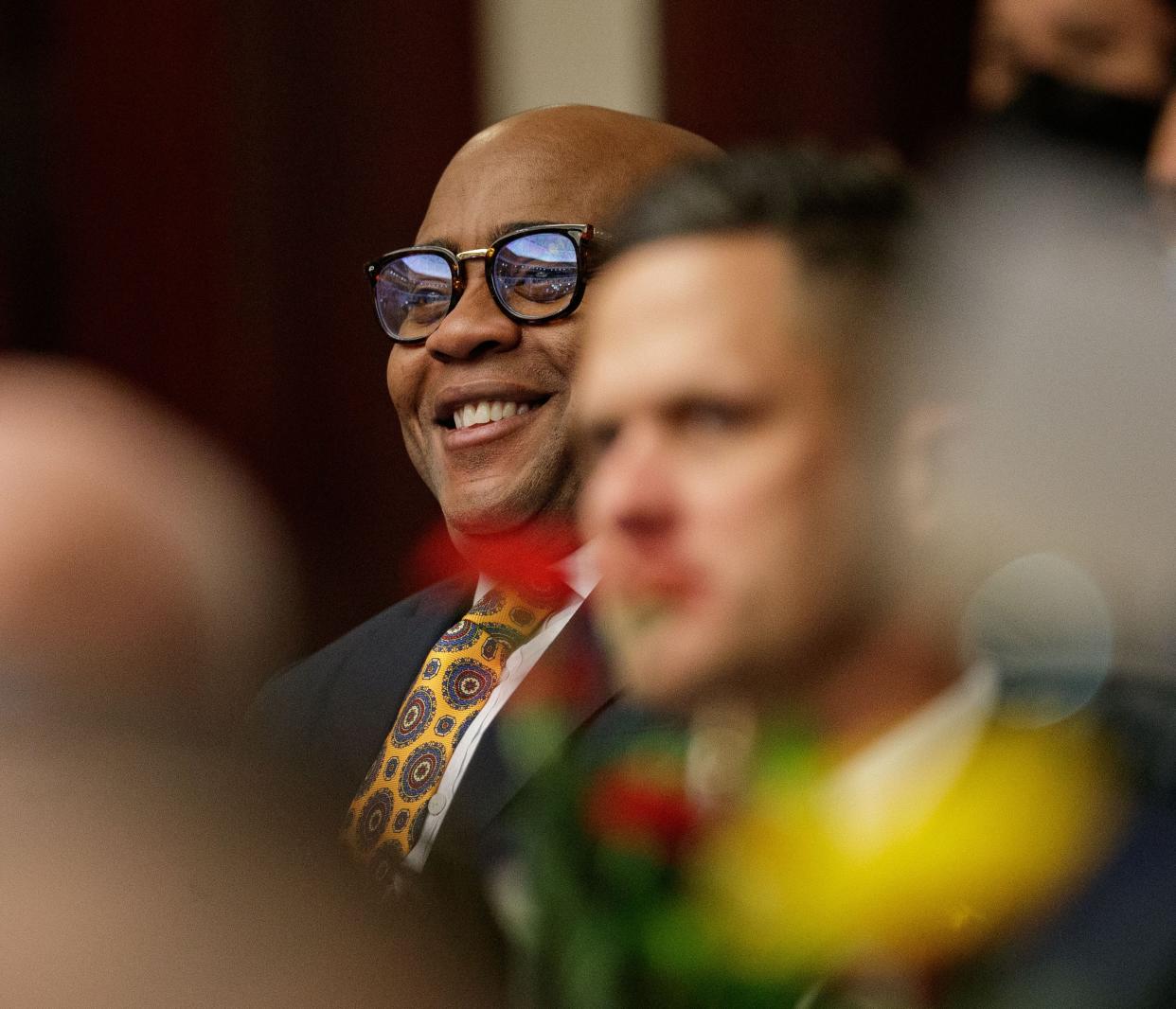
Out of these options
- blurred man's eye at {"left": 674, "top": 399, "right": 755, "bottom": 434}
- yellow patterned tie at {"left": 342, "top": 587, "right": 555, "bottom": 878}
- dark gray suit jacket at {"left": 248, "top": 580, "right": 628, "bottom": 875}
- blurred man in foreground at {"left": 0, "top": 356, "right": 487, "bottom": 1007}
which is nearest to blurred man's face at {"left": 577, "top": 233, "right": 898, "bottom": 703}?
blurred man's eye at {"left": 674, "top": 399, "right": 755, "bottom": 434}

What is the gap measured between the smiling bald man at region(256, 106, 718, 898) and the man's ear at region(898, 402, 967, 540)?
49cm

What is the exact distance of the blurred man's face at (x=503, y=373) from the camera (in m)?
1.29

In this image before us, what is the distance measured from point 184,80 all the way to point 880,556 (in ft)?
6.91

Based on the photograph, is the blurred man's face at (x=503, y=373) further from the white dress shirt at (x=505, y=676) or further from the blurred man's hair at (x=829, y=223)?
the blurred man's hair at (x=829, y=223)

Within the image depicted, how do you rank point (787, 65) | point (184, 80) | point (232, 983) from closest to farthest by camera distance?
point (232, 983) < point (787, 65) < point (184, 80)

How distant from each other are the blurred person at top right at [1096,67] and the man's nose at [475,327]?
0.41m

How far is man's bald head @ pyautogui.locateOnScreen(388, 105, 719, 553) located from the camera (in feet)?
4.25

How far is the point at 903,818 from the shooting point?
2.37 feet

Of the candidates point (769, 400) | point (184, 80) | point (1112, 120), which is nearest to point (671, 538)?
point (769, 400)

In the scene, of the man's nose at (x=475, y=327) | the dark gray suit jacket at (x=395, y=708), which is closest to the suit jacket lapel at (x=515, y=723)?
the dark gray suit jacket at (x=395, y=708)

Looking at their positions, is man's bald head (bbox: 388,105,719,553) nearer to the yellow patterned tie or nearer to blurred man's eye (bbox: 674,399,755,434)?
the yellow patterned tie

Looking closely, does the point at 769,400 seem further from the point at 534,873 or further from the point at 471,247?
the point at 471,247

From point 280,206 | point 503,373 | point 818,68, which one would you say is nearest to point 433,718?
point 503,373

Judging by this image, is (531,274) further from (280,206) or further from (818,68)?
(280,206)
